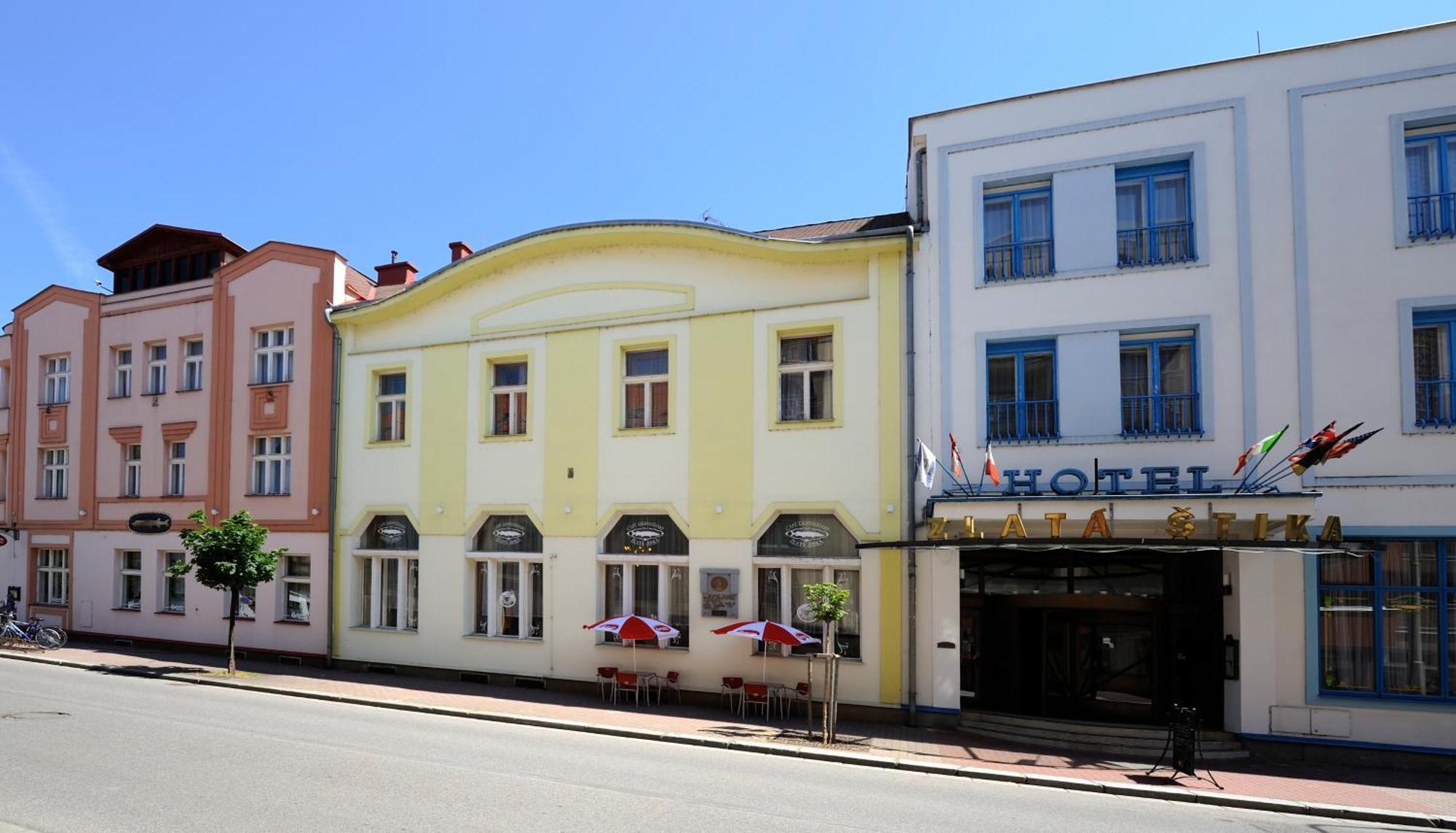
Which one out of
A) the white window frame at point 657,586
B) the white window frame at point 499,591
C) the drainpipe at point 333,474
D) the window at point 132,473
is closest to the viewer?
the white window frame at point 657,586

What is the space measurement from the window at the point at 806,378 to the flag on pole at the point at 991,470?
3224 millimetres

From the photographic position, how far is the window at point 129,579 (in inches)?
1007

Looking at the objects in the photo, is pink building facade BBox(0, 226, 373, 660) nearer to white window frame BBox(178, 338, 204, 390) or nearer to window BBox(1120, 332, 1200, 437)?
white window frame BBox(178, 338, 204, 390)

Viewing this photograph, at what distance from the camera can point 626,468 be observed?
61.6 feet

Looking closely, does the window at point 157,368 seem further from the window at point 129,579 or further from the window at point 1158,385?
the window at point 1158,385

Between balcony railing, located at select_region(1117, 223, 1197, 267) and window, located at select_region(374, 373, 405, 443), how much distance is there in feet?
53.8

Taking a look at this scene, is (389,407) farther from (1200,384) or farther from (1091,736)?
(1200,384)

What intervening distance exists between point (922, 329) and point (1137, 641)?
269 inches

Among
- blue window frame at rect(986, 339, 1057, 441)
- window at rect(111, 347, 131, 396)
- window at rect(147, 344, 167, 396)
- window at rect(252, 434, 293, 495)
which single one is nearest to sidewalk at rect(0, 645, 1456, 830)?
window at rect(252, 434, 293, 495)

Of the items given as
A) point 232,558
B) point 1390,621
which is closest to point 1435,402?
point 1390,621

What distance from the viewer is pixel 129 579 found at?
84.6 feet

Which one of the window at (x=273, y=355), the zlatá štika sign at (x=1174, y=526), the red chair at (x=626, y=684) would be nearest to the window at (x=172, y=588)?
the window at (x=273, y=355)

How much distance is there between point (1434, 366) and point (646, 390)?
45.6ft

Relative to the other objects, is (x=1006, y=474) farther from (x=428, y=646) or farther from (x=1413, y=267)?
(x=428, y=646)
